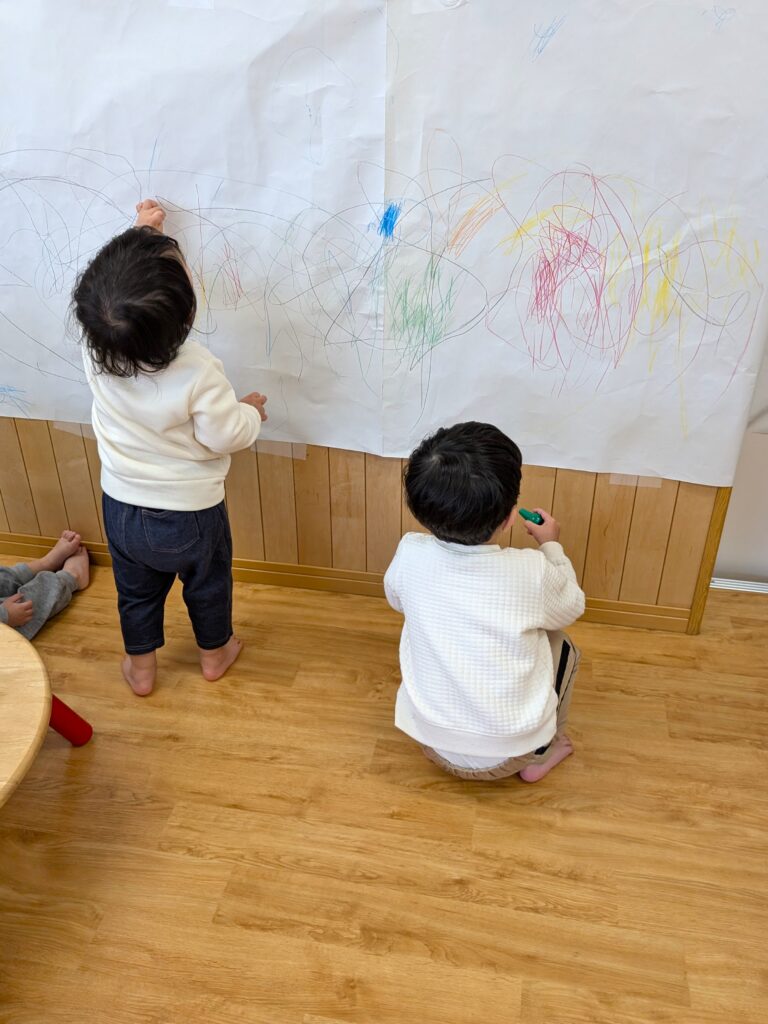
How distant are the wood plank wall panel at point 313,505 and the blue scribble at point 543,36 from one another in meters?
0.90

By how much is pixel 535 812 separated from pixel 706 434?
82cm

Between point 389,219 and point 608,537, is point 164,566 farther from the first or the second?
point 608,537

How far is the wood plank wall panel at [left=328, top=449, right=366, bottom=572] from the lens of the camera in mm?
1880

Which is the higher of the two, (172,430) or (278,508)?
(172,430)

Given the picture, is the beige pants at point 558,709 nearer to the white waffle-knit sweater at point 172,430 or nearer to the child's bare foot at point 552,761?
the child's bare foot at point 552,761

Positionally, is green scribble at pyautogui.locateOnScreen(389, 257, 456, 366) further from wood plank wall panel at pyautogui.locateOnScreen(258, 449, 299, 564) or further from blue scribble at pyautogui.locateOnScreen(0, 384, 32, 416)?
blue scribble at pyautogui.locateOnScreen(0, 384, 32, 416)

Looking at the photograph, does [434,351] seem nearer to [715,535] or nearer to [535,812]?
[715,535]

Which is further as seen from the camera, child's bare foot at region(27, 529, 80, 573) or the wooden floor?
child's bare foot at region(27, 529, 80, 573)

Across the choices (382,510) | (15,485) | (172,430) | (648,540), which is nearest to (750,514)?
(648,540)

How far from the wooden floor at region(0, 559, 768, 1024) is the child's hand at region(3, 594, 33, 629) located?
103mm

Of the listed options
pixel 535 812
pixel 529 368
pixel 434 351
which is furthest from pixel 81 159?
pixel 535 812

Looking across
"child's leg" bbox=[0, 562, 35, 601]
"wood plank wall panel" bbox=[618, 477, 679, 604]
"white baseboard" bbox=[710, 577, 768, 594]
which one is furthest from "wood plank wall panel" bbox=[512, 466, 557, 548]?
"child's leg" bbox=[0, 562, 35, 601]

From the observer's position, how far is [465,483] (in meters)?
1.24

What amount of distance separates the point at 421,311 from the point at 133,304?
0.58 m
